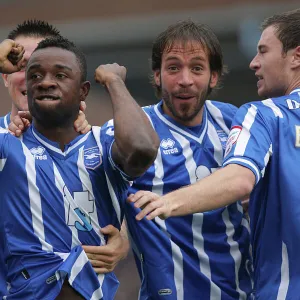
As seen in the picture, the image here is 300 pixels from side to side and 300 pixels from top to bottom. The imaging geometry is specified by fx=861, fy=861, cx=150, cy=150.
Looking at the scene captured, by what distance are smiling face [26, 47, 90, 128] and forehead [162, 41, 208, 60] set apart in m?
0.73

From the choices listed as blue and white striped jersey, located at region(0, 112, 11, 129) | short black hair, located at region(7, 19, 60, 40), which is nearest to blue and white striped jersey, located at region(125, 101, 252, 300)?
blue and white striped jersey, located at region(0, 112, 11, 129)

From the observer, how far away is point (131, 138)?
4.49 metres

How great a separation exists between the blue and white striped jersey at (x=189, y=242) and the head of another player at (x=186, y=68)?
23 centimetres

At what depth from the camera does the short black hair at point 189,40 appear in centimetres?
539

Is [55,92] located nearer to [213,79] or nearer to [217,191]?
[217,191]

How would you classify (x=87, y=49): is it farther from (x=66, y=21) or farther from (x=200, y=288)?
(x=200, y=288)

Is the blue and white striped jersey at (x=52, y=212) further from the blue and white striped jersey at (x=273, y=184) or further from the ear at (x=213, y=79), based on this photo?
the ear at (x=213, y=79)

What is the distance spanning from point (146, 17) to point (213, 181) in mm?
14037

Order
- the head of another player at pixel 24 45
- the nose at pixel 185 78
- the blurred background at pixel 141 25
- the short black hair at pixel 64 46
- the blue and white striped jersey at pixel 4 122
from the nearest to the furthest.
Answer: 1. the short black hair at pixel 64 46
2. the nose at pixel 185 78
3. the blue and white striped jersey at pixel 4 122
4. the head of another player at pixel 24 45
5. the blurred background at pixel 141 25

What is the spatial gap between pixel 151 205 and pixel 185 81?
4.38 feet

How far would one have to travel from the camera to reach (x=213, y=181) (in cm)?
429

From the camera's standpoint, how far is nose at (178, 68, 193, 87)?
5199 mm

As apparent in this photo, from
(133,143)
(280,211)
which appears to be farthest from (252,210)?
(133,143)

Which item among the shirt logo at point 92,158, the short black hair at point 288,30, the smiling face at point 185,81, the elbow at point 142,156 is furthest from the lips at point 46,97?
the short black hair at point 288,30
